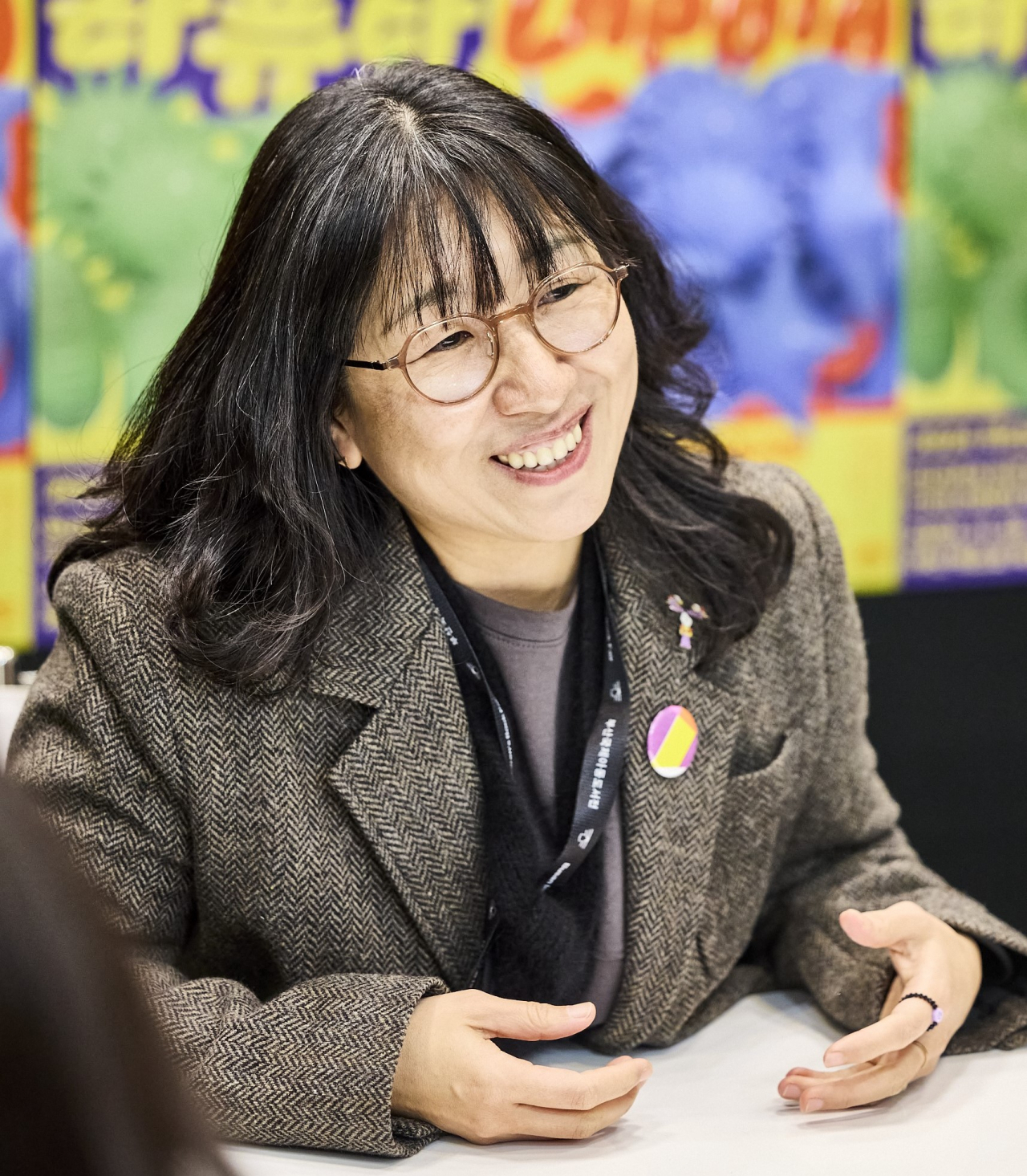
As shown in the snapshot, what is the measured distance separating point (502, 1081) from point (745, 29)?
237 cm

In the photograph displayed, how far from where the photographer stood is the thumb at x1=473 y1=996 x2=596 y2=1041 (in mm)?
1274

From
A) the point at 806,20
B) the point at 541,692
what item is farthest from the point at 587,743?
the point at 806,20

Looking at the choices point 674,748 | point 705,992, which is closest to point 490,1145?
point 705,992

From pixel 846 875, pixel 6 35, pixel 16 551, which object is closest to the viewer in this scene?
pixel 846 875

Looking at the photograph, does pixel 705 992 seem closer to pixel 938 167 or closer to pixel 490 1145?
pixel 490 1145

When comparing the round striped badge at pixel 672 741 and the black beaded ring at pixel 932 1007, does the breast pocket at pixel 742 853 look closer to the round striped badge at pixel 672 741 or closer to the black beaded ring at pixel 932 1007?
the round striped badge at pixel 672 741

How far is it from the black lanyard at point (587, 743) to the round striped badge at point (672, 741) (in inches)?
1.4

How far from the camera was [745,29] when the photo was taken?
299 cm

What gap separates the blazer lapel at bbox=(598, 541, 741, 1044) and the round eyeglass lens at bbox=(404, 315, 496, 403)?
33 cm

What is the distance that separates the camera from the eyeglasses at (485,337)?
1443 millimetres

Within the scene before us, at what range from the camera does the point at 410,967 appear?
150cm

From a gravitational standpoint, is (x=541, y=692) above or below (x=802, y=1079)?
above

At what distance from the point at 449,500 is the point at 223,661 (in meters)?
0.28

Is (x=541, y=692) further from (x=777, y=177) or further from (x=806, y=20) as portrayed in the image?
(x=806, y=20)
